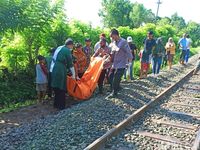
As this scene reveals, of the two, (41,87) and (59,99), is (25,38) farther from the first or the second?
(59,99)

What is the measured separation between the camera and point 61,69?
8797 millimetres

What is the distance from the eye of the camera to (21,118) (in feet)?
26.2

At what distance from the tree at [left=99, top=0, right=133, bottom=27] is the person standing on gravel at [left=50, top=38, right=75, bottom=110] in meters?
60.9

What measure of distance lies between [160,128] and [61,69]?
10.3 ft

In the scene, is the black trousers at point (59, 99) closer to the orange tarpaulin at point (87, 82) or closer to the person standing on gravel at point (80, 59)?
the orange tarpaulin at point (87, 82)

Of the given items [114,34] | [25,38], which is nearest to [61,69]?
[114,34]

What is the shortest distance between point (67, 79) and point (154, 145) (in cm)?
420

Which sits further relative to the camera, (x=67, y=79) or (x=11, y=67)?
(x=11, y=67)

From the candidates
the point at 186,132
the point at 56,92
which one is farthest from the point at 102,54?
the point at 186,132

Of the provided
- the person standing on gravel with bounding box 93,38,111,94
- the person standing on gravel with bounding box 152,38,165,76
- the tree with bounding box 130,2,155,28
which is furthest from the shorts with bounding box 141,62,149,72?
the tree with bounding box 130,2,155,28

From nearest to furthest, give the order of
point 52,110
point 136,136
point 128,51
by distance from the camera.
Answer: point 136,136, point 52,110, point 128,51

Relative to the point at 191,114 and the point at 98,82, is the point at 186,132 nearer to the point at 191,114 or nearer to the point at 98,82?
the point at 191,114

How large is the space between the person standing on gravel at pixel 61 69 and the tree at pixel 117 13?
200 ft

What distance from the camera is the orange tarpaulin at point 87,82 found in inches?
380
